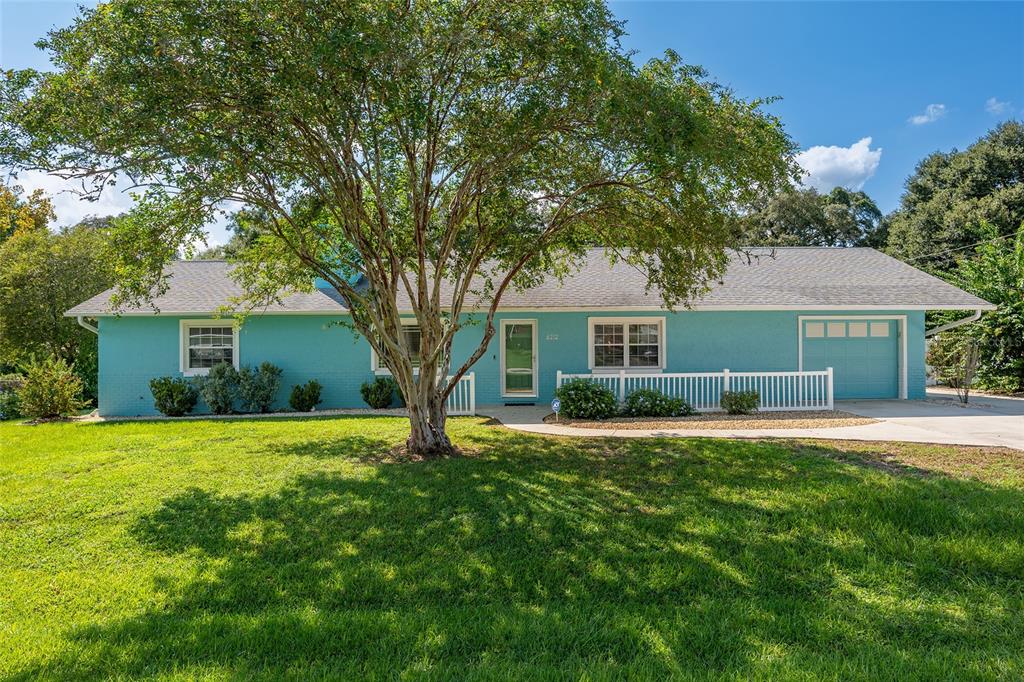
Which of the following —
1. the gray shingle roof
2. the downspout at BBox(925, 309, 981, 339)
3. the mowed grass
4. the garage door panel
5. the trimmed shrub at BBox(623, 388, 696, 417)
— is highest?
the gray shingle roof

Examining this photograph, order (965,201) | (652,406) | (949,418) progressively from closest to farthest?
(949,418) → (652,406) → (965,201)

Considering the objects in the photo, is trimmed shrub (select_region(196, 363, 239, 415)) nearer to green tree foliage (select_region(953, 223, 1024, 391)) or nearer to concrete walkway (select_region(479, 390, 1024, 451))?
concrete walkway (select_region(479, 390, 1024, 451))

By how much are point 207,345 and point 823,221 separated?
109 feet

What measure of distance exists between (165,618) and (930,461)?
8359mm

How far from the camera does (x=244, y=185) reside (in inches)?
266

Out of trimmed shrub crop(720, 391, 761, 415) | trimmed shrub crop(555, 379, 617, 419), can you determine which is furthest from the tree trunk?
trimmed shrub crop(720, 391, 761, 415)

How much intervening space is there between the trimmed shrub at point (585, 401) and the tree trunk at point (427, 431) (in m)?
3.77

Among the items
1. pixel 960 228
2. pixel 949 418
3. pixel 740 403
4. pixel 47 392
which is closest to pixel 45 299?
pixel 47 392

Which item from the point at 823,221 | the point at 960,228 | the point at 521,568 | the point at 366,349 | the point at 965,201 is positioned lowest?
the point at 521,568

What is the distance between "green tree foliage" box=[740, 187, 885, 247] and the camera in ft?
104

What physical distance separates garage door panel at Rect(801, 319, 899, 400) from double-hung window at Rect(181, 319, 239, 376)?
47.3ft

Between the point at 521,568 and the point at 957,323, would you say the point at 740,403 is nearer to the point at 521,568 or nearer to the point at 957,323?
the point at 957,323

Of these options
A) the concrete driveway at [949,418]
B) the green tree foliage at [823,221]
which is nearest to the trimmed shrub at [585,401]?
the concrete driveway at [949,418]

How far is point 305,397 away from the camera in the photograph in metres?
13.0
